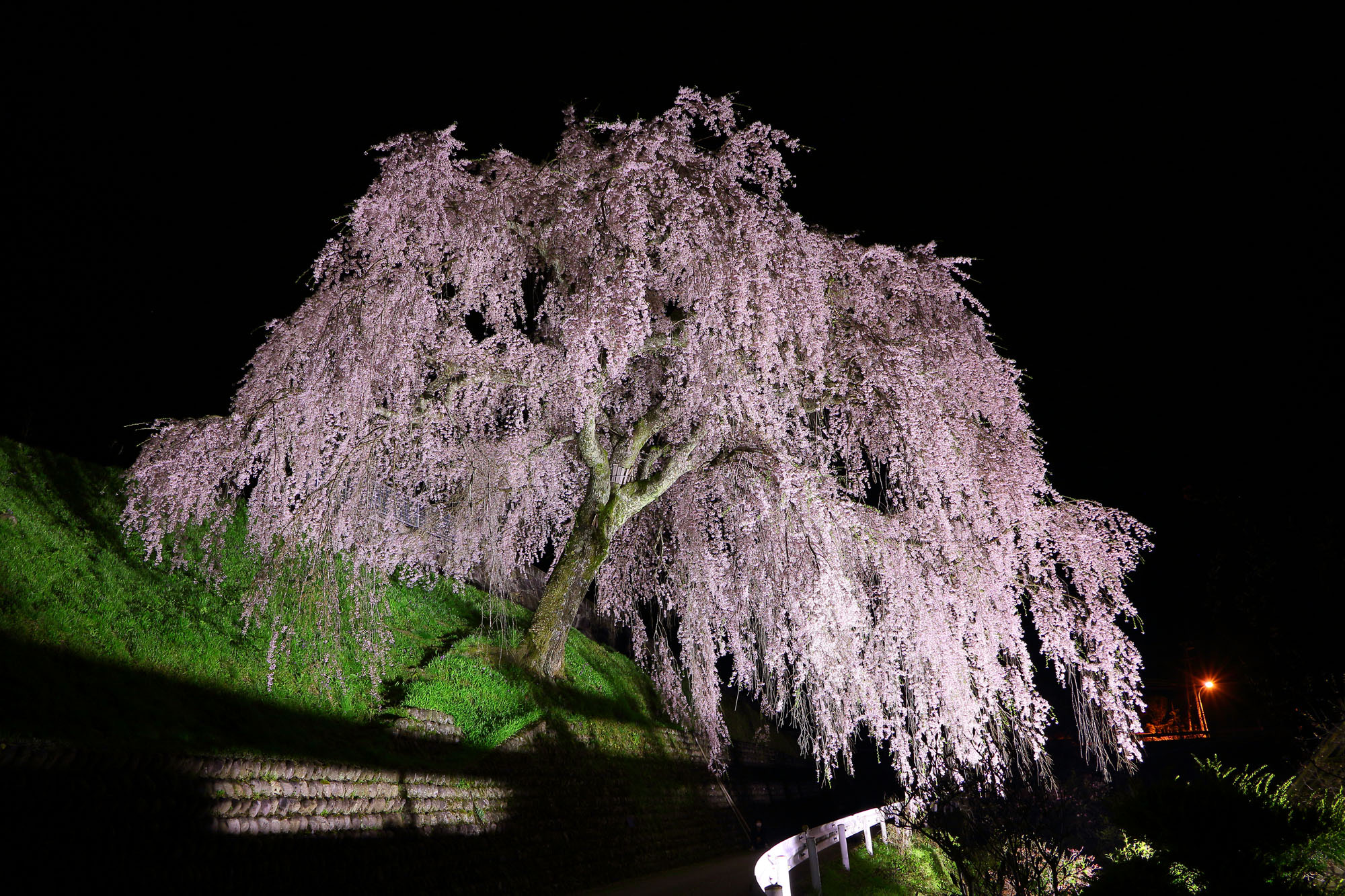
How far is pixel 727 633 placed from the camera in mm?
11320

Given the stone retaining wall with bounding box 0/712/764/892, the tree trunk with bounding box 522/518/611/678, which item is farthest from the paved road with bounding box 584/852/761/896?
the tree trunk with bounding box 522/518/611/678

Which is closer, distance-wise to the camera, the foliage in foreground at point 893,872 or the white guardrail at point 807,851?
the white guardrail at point 807,851

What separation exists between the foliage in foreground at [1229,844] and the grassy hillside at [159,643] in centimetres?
662

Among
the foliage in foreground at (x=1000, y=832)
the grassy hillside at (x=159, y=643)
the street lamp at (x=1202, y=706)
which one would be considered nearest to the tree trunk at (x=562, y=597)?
the grassy hillside at (x=159, y=643)

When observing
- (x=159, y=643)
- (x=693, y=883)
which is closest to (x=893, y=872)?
(x=693, y=883)

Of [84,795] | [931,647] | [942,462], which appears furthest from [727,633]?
[84,795]

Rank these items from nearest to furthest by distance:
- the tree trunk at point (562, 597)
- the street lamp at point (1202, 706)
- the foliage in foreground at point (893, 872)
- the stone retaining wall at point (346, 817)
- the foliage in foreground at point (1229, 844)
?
the stone retaining wall at point (346, 817)
the foliage in foreground at point (1229, 844)
the foliage in foreground at point (893, 872)
the tree trunk at point (562, 597)
the street lamp at point (1202, 706)

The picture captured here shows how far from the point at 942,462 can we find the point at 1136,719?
3.40 m

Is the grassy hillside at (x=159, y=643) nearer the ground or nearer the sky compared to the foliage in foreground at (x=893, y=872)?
nearer the sky

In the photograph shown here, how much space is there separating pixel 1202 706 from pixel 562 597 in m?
26.7

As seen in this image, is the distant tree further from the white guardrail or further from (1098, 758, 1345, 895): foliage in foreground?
(1098, 758, 1345, 895): foliage in foreground

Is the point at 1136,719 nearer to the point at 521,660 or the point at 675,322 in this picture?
the point at 675,322

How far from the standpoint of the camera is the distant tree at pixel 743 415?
7961 millimetres

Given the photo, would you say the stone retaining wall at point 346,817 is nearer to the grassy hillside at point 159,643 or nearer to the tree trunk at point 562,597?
the grassy hillside at point 159,643
